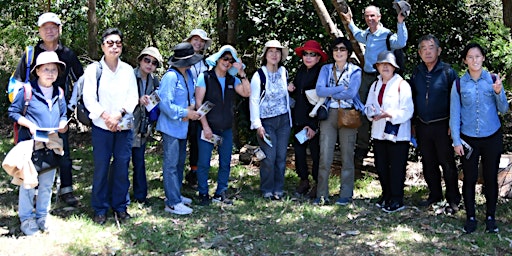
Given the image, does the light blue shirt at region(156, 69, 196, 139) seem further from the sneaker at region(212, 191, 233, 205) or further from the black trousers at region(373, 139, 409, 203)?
the black trousers at region(373, 139, 409, 203)

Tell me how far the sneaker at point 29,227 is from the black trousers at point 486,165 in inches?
172

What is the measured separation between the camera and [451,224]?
19.5 ft

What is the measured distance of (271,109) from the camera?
6.57 metres

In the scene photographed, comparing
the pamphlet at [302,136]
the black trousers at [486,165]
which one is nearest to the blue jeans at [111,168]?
the pamphlet at [302,136]

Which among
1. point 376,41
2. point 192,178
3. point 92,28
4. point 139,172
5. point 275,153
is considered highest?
point 92,28

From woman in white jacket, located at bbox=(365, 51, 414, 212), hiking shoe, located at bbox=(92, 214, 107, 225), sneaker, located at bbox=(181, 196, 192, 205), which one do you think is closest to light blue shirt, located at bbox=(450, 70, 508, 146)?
woman in white jacket, located at bbox=(365, 51, 414, 212)

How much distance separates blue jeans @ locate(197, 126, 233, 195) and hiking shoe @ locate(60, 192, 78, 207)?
1.49 meters

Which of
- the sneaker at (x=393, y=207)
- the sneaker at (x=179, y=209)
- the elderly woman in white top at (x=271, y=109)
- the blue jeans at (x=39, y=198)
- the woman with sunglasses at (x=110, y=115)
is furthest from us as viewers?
the elderly woman in white top at (x=271, y=109)

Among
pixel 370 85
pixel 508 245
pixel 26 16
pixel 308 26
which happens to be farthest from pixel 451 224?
pixel 26 16

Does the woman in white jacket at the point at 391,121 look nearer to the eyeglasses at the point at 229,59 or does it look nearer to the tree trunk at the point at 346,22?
the tree trunk at the point at 346,22

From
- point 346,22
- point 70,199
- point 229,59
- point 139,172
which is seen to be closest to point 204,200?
point 139,172

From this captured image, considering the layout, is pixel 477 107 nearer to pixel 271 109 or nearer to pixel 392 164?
pixel 392 164

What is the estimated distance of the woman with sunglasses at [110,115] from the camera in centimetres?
541

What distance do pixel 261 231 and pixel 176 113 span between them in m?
1.55
